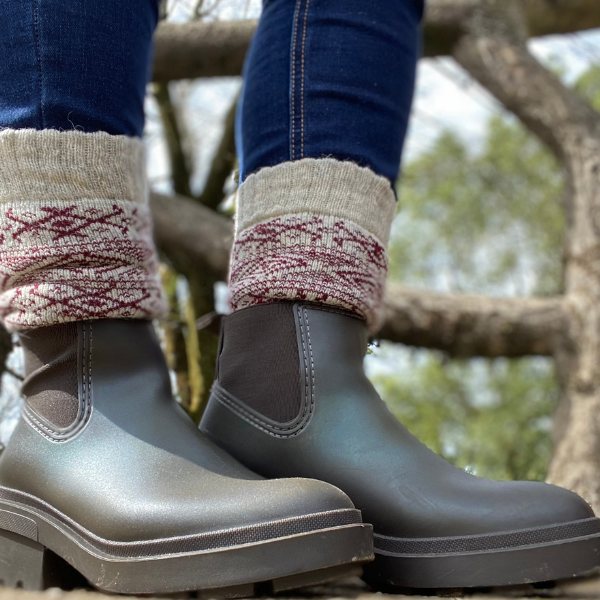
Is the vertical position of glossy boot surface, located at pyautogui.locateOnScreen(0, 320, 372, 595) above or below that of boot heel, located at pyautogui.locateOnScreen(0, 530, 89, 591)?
above

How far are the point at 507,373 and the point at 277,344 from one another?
17.3 feet

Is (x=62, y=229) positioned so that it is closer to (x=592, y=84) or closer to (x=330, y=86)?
(x=330, y=86)

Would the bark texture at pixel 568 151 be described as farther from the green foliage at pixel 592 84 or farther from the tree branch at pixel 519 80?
the green foliage at pixel 592 84

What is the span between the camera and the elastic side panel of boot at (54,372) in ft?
2.02

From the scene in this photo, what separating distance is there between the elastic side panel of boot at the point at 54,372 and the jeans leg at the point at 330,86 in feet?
0.86

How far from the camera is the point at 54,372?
63 centimetres

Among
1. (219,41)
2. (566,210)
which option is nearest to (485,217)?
(566,210)

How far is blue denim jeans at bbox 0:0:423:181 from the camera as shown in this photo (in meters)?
0.58

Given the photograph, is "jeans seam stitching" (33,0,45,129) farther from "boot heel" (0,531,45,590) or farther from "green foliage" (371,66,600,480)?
"green foliage" (371,66,600,480)

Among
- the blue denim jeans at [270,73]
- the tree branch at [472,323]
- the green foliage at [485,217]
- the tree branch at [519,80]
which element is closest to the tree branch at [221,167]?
the tree branch at [472,323]

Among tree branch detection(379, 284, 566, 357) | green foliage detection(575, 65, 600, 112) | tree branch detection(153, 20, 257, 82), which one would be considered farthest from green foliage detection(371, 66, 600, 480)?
tree branch detection(153, 20, 257, 82)

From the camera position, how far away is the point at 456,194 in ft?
20.4

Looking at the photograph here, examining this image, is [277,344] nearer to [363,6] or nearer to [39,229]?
[39,229]

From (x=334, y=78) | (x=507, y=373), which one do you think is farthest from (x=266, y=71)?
(x=507, y=373)
